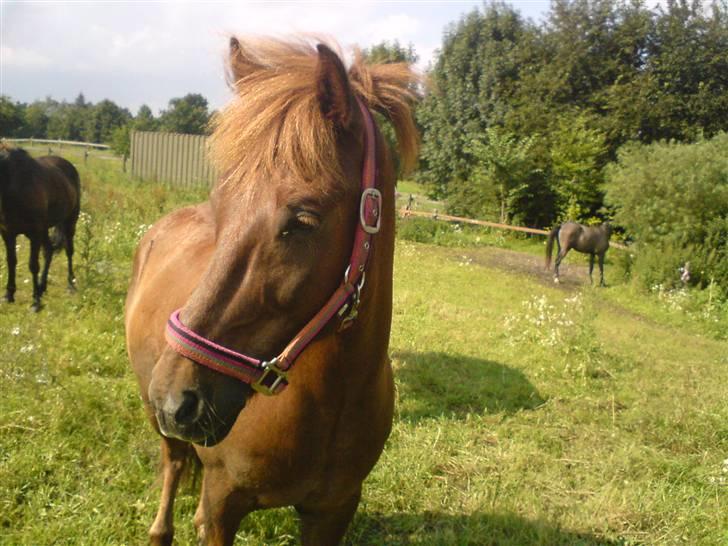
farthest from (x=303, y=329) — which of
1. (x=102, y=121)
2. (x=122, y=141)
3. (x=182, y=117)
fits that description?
(x=102, y=121)

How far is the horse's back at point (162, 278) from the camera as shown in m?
2.40

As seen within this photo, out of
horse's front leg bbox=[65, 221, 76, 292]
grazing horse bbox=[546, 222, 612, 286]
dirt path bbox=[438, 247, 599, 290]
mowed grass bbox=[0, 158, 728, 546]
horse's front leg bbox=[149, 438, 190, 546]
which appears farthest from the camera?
grazing horse bbox=[546, 222, 612, 286]

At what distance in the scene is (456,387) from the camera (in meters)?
4.85

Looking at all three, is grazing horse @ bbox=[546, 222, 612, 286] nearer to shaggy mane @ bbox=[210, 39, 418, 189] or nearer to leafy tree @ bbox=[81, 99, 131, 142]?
shaggy mane @ bbox=[210, 39, 418, 189]

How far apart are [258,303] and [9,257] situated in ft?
18.9

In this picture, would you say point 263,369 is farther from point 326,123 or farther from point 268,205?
point 326,123

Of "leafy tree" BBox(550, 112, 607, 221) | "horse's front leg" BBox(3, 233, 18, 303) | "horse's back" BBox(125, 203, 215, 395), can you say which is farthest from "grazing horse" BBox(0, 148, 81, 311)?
"leafy tree" BBox(550, 112, 607, 221)

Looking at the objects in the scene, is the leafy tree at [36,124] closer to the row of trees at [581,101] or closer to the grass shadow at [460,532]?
the row of trees at [581,101]

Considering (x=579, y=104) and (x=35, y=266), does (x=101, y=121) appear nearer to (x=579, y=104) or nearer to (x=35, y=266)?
(x=579, y=104)

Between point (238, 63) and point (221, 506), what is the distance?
152cm

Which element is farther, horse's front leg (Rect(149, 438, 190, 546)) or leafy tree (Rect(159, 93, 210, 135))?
leafy tree (Rect(159, 93, 210, 135))

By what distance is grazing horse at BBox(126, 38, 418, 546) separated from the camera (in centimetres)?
127

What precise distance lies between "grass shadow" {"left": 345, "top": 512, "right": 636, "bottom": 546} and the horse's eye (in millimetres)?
2162

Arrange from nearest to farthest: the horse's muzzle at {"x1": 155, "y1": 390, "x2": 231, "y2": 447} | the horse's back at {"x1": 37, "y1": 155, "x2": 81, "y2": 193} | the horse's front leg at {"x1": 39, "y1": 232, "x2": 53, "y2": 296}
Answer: the horse's muzzle at {"x1": 155, "y1": 390, "x2": 231, "y2": 447} → the horse's front leg at {"x1": 39, "y1": 232, "x2": 53, "y2": 296} → the horse's back at {"x1": 37, "y1": 155, "x2": 81, "y2": 193}
